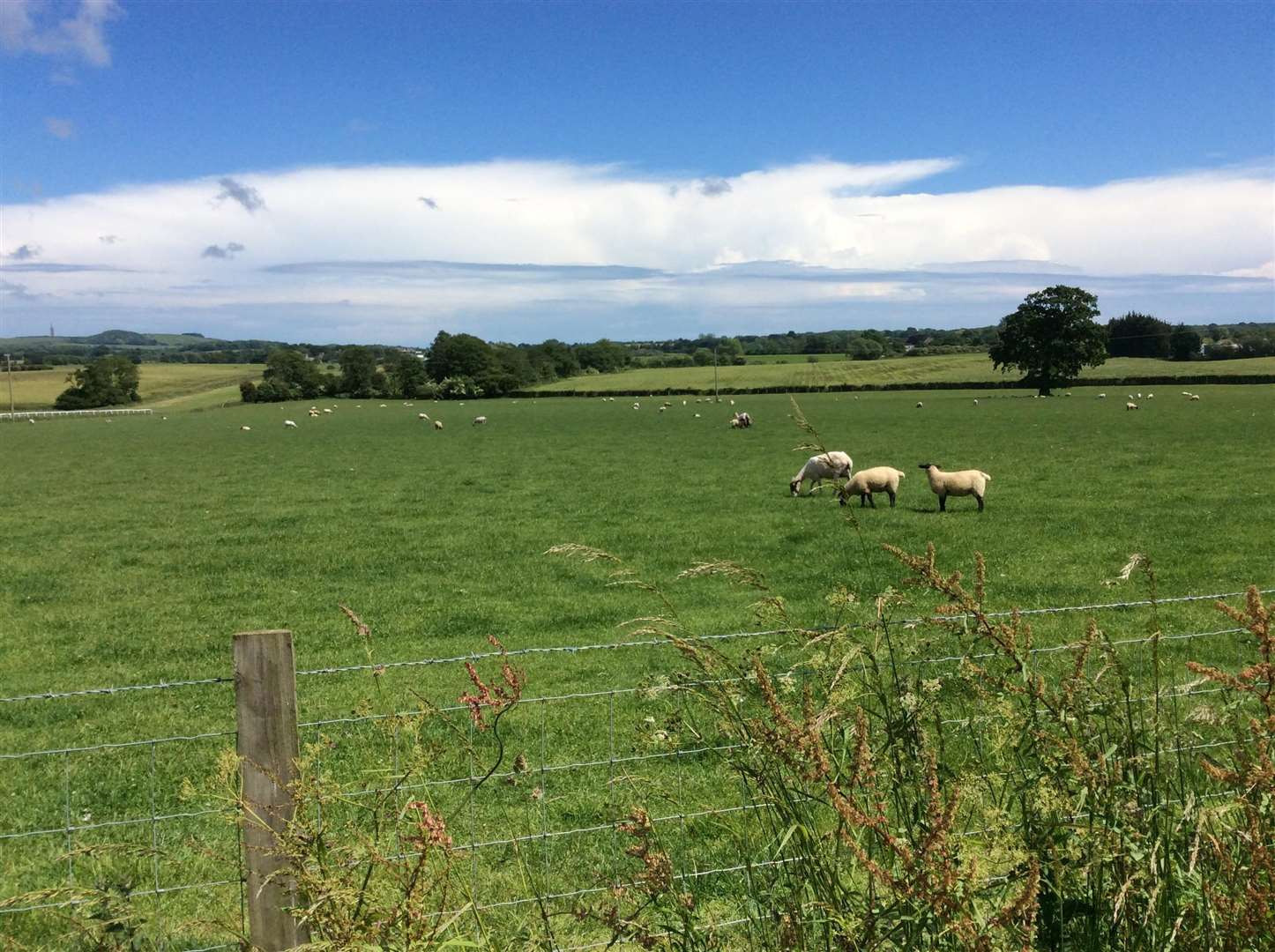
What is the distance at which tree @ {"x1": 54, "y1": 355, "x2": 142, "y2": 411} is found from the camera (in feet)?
417

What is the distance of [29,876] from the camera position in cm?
630

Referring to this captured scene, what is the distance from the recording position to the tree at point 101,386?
127250 mm

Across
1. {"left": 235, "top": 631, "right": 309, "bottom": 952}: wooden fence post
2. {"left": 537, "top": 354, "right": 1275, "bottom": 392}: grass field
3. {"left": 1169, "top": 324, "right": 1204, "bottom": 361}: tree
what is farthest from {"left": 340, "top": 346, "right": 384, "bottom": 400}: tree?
{"left": 235, "top": 631, "right": 309, "bottom": 952}: wooden fence post

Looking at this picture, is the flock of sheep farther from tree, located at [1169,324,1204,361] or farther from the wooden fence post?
tree, located at [1169,324,1204,361]

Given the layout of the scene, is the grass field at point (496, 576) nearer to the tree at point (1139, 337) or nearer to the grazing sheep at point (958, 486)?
the grazing sheep at point (958, 486)

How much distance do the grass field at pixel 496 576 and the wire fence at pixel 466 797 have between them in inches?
1.5

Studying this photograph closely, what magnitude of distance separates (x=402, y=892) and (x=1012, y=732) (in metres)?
1.82

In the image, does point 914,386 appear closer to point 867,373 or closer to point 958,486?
point 867,373

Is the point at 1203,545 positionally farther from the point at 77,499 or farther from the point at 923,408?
the point at 923,408

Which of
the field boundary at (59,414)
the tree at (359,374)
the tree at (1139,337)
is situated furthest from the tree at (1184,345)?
the field boundary at (59,414)

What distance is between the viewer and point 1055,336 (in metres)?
75.1

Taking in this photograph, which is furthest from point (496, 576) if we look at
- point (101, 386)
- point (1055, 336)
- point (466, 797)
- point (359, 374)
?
point (101, 386)

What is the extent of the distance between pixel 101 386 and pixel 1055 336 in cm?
11569

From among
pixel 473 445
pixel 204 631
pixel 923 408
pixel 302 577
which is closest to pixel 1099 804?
pixel 204 631
